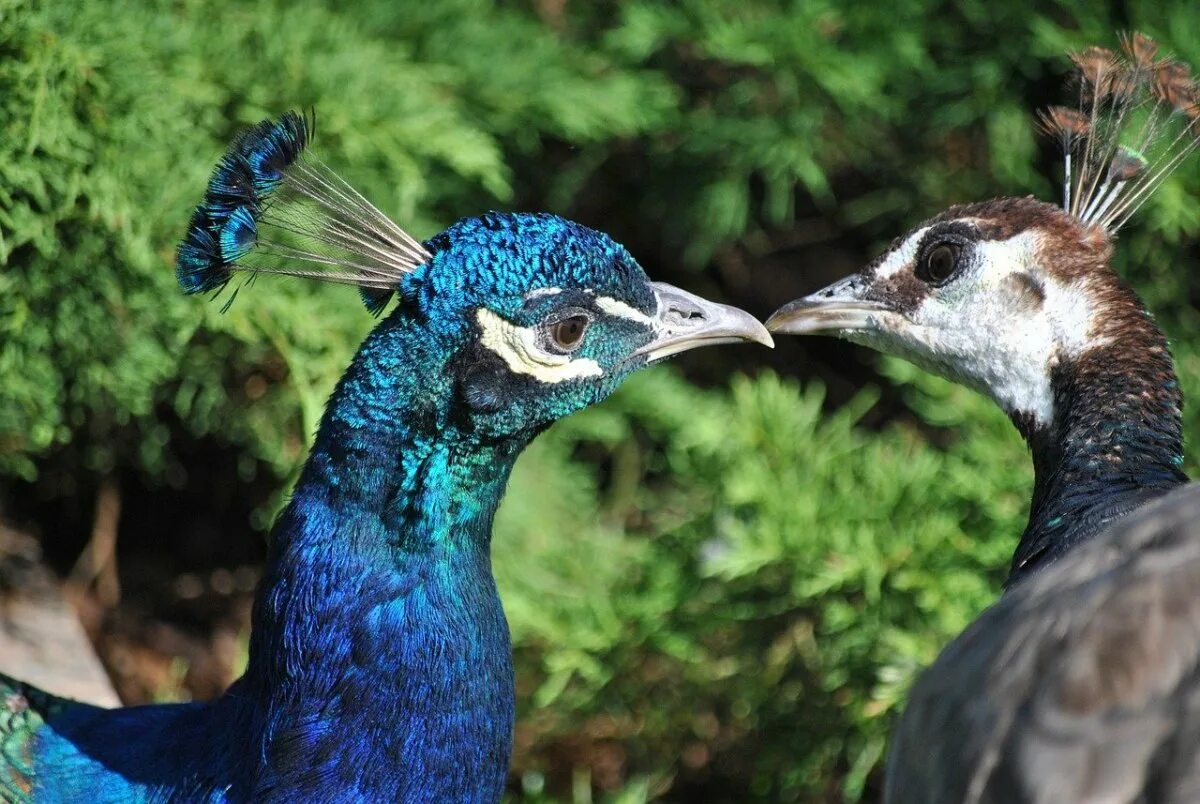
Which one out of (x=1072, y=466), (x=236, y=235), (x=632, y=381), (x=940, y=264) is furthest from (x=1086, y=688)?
(x=632, y=381)

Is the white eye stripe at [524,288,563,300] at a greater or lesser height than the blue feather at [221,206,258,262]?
lesser

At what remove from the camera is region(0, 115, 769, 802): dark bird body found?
4.64ft

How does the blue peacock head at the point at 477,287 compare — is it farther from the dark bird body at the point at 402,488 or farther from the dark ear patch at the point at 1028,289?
the dark ear patch at the point at 1028,289

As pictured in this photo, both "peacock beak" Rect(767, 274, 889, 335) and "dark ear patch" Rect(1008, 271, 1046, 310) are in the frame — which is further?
A: "peacock beak" Rect(767, 274, 889, 335)

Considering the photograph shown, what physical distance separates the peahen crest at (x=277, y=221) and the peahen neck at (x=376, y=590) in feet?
0.32

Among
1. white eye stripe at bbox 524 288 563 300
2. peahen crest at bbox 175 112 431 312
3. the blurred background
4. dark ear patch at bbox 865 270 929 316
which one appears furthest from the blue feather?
dark ear patch at bbox 865 270 929 316

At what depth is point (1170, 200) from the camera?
2.34 metres

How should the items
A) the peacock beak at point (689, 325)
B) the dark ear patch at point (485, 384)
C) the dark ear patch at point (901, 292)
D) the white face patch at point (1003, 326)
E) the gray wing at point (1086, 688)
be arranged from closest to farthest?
1. the gray wing at point (1086, 688)
2. the dark ear patch at point (485, 384)
3. the peacock beak at point (689, 325)
4. the white face patch at point (1003, 326)
5. the dark ear patch at point (901, 292)

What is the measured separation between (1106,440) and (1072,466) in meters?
0.04

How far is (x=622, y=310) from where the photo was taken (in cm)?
150

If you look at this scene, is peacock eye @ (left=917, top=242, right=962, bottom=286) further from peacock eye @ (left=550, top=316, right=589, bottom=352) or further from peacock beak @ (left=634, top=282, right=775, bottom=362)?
peacock eye @ (left=550, top=316, right=589, bottom=352)

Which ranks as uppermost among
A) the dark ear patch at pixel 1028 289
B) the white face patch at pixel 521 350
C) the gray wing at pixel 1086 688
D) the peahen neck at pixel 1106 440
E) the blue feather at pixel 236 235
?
the blue feather at pixel 236 235

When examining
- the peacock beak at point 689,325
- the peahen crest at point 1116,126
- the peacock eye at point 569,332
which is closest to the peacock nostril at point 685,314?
the peacock beak at point 689,325

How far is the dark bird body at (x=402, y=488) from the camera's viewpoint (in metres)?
1.42
